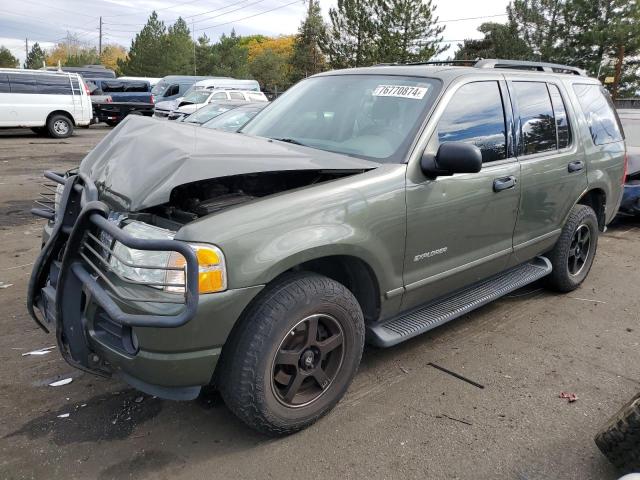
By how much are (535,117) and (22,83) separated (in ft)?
53.7

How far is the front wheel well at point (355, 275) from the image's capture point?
294cm

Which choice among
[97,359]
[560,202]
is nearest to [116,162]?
[97,359]

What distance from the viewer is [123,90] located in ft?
80.9

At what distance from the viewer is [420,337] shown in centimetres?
396

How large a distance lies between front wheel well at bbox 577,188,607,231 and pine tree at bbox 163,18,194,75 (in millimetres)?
62155

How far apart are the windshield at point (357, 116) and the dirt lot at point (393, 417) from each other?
140 cm

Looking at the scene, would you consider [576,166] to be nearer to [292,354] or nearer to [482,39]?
[292,354]

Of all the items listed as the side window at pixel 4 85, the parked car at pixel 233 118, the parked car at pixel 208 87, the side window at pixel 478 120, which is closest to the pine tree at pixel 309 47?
the parked car at pixel 208 87

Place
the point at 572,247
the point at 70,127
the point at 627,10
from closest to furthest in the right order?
the point at 572,247 → the point at 70,127 → the point at 627,10

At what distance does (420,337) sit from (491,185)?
3.89ft

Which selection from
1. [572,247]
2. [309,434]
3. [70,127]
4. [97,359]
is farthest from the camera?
[70,127]

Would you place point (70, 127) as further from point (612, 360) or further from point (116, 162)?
point (612, 360)

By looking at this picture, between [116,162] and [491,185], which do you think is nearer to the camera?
[116,162]

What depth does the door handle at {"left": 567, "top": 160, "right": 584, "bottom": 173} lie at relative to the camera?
435 centimetres
